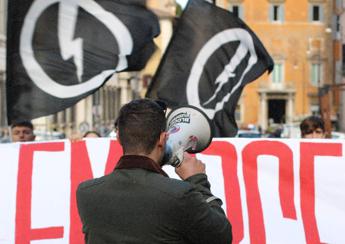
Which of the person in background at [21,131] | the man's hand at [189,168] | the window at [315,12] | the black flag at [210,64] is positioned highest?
the window at [315,12]

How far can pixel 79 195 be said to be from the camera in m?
2.70

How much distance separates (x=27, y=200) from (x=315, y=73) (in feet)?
147

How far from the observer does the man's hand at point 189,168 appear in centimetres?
267

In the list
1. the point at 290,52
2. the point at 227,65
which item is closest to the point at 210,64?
the point at 227,65

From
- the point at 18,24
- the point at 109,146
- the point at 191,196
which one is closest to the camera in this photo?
the point at 191,196

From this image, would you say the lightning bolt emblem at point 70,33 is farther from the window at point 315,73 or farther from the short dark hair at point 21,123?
the window at point 315,73

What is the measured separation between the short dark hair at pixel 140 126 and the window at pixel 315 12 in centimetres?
4652

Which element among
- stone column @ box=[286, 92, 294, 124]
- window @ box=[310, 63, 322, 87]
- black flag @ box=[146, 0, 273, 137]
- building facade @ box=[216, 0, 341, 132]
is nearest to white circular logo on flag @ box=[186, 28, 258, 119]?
black flag @ box=[146, 0, 273, 137]

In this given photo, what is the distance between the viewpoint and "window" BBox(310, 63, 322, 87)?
4759 centimetres

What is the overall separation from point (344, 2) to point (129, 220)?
40056 millimetres

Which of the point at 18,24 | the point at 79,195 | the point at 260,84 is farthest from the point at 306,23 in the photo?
the point at 79,195

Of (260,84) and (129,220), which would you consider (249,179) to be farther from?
(260,84)

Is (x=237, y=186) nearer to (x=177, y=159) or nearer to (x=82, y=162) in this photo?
(x=82, y=162)

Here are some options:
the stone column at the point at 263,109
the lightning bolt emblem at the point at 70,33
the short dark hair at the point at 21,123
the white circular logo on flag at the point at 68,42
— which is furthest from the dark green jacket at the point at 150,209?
the stone column at the point at 263,109
